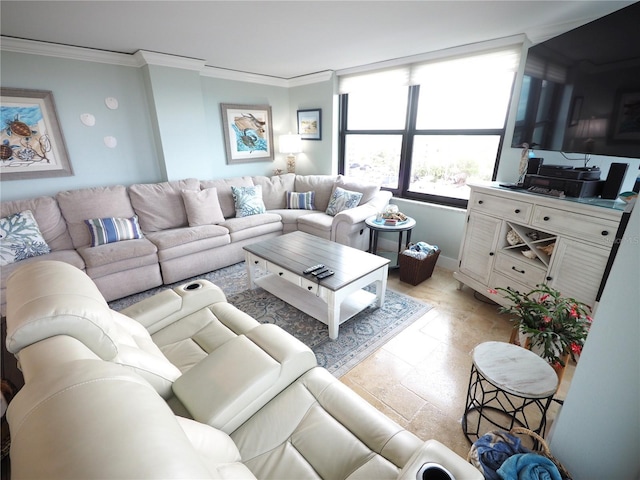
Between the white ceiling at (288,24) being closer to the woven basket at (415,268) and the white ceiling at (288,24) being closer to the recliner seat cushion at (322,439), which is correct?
the woven basket at (415,268)

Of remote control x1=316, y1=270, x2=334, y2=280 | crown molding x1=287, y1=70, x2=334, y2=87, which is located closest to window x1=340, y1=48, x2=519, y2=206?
crown molding x1=287, y1=70, x2=334, y2=87

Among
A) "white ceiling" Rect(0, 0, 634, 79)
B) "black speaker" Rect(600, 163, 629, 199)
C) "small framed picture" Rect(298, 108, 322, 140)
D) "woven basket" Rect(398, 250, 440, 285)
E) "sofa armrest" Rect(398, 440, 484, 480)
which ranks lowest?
"woven basket" Rect(398, 250, 440, 285)

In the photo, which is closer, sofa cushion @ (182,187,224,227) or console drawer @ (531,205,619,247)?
console drawer @ (531,205,619,247)

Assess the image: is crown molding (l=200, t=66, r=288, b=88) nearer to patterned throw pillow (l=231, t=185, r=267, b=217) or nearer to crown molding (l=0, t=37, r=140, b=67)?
crown molding (l=0, t=37, r=140, b=67)

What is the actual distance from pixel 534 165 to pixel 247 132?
363 centimetres

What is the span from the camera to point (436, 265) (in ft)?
11.6

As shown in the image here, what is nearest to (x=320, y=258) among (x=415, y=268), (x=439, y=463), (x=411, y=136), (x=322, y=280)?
(x=322, y=280)

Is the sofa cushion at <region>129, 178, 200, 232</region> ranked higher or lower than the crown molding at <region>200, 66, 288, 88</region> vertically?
lower

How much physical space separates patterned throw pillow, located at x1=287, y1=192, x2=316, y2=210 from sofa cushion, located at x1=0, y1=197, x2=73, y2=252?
2517 millimetres

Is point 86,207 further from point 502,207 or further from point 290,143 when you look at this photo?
point 502,207

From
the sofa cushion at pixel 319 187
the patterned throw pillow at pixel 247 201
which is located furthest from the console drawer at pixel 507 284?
the patterned throw pillow at pixel 247 201

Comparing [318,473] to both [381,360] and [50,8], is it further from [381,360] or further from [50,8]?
[50,8]

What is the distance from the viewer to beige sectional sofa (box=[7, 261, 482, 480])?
20.3 inches

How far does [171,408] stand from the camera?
1.13 m
